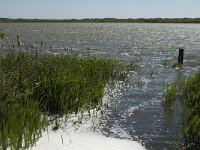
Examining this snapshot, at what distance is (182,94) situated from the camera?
13148 mm

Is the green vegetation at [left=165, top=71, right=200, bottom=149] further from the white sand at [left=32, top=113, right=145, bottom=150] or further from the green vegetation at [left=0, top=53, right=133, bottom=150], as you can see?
the green vegetation at [left=0, top=53, right=133, bottom=150]

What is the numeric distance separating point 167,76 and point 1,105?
42.2 feet

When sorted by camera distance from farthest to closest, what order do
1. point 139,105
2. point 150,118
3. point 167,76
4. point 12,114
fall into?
point 167,76 → point 139,105 → point 150,118 → point 12,114

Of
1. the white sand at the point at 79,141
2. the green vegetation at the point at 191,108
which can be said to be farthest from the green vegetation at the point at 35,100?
the green vegetation at the point at 191,108

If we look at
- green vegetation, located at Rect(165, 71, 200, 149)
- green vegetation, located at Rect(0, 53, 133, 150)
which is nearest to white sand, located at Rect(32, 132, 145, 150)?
green vegetation, located at Rect(0, 53, 133, 150)

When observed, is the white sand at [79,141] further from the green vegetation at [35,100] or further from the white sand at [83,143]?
the green vegetation at [35,100]

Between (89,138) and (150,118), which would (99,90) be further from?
(89,138)

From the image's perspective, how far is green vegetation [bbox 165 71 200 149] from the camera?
7.75 metres

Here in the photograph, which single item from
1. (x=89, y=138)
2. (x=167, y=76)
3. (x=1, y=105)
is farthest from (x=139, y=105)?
(x=167, y=76)

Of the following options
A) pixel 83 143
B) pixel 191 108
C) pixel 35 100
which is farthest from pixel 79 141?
pixel 191 108

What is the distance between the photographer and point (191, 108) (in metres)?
9.95

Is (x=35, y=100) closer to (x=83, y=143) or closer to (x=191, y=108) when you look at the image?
(x=83, y=143)

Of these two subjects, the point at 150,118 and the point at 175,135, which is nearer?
the point at 175,135

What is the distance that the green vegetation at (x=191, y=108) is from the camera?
7754 mm
